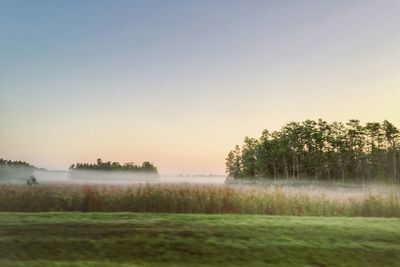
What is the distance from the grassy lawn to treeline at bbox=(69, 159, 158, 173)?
2.09 metres

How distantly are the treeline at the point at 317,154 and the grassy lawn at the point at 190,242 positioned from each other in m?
2.80

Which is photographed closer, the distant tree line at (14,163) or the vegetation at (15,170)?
the distant tree line at (14,163)

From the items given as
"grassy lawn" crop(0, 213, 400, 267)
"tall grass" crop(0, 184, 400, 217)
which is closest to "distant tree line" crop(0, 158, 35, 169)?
"tall grass" crop(0, 184, 400, 217)

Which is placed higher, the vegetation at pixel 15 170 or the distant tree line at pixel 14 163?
the distant tree line at pixel 14 163

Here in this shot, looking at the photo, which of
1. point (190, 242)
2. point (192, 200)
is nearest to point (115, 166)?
point (192, 200)

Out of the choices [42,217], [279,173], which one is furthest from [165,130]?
[42,217]

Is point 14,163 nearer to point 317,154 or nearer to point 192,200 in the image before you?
point 192,200

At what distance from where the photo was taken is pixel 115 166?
420 inches

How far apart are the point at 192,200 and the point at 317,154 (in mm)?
3926

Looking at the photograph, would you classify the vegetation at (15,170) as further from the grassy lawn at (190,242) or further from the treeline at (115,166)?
the grassy lawn at (190,242)

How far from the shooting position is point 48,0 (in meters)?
9.77

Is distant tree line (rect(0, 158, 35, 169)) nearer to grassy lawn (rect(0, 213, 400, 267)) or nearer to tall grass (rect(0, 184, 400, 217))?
tall grass (rect(0, 184, 400, 217))

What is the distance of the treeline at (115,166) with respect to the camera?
10.4 metres

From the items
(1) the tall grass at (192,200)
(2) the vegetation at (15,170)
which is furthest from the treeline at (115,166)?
(2) the vegetation at (15,170)
